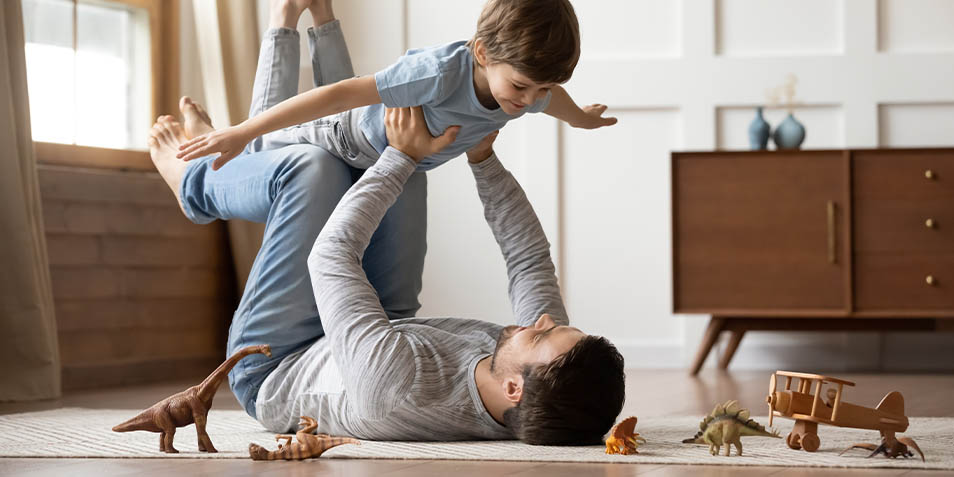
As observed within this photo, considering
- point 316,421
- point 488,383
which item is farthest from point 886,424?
point 316,421

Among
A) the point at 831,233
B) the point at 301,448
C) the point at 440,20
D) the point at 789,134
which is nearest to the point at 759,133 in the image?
the point at 789,134

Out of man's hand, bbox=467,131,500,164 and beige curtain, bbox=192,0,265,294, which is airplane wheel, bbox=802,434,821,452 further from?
beige curtain, bbox=192,0,265,294

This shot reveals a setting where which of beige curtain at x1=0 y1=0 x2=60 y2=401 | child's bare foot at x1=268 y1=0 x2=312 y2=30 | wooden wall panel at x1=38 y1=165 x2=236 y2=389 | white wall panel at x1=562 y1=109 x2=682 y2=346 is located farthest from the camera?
white wall panel at x1=562 y1=109 x2=682 y2=346

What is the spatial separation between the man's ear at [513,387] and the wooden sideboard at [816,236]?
1995 mm

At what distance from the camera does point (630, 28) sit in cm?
396

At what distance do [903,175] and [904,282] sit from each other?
349 mm

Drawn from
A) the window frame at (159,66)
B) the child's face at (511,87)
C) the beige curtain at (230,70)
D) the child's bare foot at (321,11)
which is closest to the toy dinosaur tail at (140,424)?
the child's face at (511,87)

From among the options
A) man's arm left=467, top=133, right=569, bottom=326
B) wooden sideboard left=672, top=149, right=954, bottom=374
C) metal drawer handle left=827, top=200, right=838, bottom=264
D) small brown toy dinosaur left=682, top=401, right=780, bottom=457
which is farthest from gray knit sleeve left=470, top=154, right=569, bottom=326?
metal drawer handle left=827, top=200, right=838, bottom=264

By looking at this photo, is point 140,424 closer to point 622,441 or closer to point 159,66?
point 622,441

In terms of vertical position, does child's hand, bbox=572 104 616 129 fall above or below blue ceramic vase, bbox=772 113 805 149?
below

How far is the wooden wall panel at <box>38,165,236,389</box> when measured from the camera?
3.19 metres

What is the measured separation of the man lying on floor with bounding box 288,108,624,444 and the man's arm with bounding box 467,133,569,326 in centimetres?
13

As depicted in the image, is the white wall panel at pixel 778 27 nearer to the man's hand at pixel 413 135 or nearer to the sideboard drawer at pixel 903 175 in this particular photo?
the sideboard drawer at pixel 903 175

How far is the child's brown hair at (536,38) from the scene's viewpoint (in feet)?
5.60
